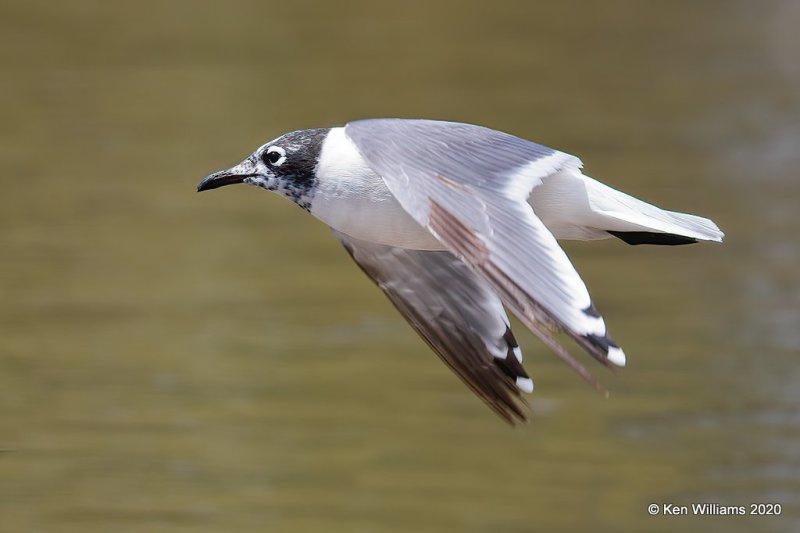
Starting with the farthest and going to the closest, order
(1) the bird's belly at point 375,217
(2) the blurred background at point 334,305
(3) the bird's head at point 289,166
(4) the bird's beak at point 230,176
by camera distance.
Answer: (2) the blurred background at point 334,305
(4) the bird's beak at point 230,176
(3) the bird's head at point 289,166
(1) the bird's belly at point 375,217

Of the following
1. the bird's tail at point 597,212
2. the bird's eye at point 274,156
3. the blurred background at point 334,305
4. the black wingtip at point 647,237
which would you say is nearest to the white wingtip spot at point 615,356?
the bird's tail at point 597,212

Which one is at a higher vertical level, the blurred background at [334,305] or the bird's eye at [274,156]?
the bird's eye at [274,156]

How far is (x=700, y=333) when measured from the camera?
798cm

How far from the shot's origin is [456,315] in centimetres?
442

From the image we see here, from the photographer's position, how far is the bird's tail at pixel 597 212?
12.8 ft

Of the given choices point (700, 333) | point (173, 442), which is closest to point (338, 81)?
point (700, 333)

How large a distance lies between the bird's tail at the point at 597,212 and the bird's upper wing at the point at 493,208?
6 cm

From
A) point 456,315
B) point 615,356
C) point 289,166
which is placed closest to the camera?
point 615,356

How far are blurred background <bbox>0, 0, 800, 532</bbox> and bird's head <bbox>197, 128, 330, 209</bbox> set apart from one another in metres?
1.88

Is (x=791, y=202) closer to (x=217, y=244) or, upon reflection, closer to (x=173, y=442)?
(x=217, y=244)

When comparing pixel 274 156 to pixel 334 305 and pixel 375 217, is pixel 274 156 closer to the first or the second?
pixel 375 217

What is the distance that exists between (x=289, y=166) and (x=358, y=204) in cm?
26

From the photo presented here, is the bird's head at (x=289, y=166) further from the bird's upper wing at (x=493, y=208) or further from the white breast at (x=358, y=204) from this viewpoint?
the bird's upper wing at (x=493, y=208)

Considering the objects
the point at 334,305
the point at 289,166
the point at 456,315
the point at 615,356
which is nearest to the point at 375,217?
the point at 289,166
